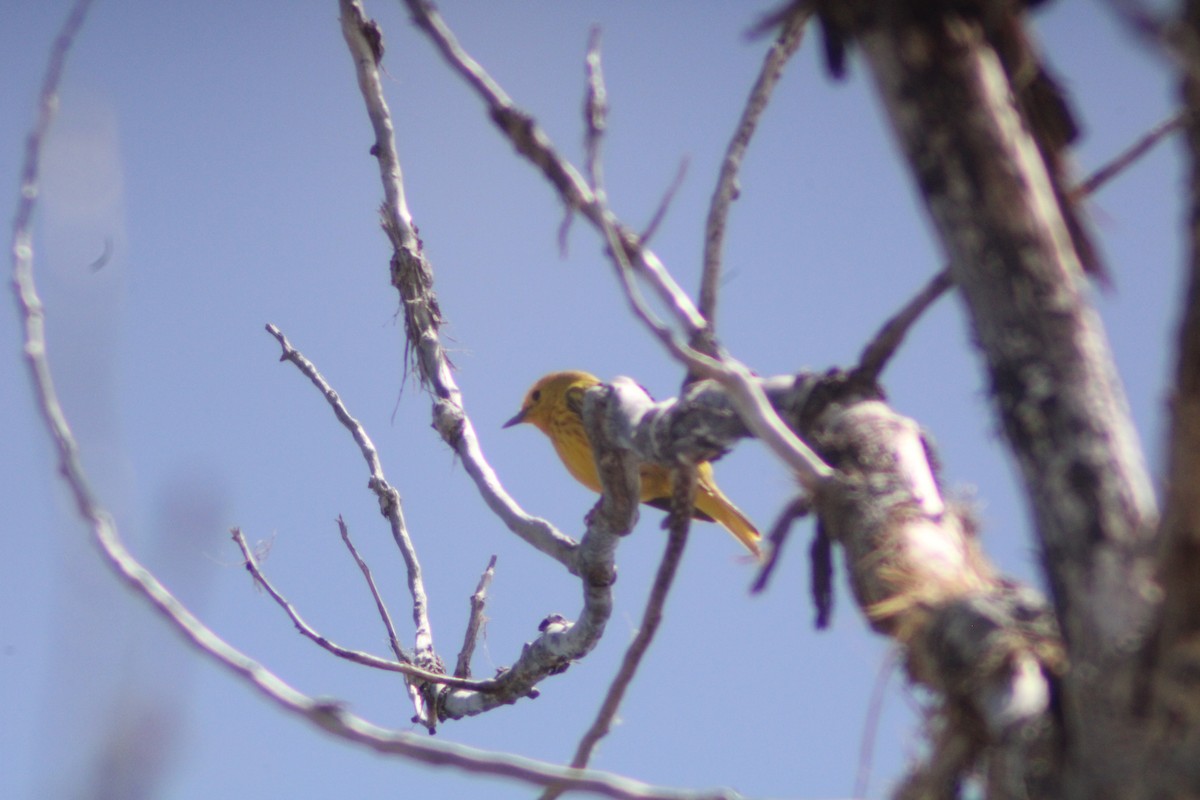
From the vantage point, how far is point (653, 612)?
2.29m

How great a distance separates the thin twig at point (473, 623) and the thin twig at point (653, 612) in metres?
1.84

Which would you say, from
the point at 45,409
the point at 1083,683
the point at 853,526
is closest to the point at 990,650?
the point at 1083,683

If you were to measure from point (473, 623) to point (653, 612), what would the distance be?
6.54 feet

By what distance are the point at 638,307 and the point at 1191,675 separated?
3.26 ft

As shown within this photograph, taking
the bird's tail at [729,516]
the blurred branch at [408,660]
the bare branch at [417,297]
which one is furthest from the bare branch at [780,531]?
the bird's tail at [729,516]

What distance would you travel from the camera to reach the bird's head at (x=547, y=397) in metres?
6.68

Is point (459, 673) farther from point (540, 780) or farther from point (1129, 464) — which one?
point (1129, 464)

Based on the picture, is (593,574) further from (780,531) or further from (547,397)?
(547,397)

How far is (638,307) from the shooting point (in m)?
1.82

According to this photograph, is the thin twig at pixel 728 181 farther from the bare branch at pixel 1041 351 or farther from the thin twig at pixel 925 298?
the bare branch at pixel 1041 351

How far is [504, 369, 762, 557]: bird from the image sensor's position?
5.62 meters

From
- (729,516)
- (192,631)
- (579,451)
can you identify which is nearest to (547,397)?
(579,451)

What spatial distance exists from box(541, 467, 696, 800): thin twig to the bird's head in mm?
4040

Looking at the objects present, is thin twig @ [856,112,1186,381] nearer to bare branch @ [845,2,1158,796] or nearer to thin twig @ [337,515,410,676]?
bare branch @ [845,2,1158,796]
